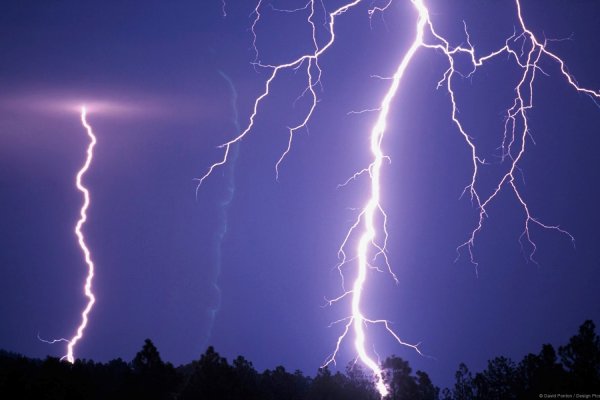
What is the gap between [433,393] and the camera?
13.4m

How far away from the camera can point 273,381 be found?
1491 cm

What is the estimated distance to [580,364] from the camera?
1083cm

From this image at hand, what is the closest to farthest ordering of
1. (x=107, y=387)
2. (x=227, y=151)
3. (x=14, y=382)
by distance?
(x=14, y=382), (x=107, y=387), (x=227, y=151)

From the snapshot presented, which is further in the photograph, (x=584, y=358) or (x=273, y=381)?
(x=273, y=381)

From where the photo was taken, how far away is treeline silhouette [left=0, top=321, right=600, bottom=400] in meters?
9.41

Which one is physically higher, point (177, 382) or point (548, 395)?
point (548, 395)

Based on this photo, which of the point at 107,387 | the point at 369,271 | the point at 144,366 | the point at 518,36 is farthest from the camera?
the point at 369,271

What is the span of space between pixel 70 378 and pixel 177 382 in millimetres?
2284

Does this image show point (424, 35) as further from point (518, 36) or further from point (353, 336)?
point (353, 336)

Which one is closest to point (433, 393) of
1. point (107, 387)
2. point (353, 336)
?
point (353, 336)

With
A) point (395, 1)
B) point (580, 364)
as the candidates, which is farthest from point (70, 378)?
point (395, 1)

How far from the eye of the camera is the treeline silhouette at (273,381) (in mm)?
9414

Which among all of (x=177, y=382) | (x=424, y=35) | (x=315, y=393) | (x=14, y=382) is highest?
(x=424, y=35)

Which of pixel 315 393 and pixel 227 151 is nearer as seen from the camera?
pixel 315 393
